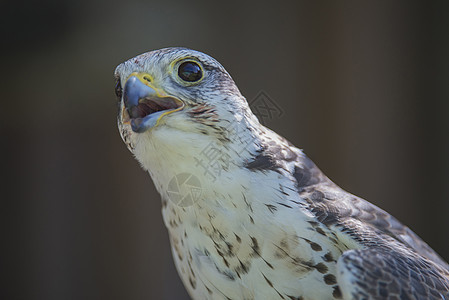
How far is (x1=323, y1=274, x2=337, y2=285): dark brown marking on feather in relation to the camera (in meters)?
1.52

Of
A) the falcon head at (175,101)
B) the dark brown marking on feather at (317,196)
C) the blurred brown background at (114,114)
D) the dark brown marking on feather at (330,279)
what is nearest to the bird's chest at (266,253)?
the dark brown marking on feather at (330,279)

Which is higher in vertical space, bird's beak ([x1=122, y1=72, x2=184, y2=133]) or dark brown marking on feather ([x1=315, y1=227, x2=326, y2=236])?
bird's beak ([x1=122, y1=72, x2=184, y2=133])

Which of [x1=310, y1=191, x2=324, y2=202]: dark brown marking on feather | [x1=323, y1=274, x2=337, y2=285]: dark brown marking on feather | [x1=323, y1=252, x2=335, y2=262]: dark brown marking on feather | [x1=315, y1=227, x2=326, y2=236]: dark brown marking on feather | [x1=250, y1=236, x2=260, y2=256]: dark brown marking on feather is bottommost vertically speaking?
[x1=323, y1=274, x2=337, y2=285]: dark brown marking on feather

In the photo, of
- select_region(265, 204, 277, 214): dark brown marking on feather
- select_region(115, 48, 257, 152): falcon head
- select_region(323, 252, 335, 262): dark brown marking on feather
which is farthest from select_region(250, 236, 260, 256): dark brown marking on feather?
select_region(115, 48, 257, 152): falcon head

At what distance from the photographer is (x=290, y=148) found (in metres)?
1.84

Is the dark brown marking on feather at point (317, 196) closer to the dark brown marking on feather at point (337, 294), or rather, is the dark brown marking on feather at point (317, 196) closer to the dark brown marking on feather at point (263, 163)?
the dark brown marking on feather at point (263, 163)

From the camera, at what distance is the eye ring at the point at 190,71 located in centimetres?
164

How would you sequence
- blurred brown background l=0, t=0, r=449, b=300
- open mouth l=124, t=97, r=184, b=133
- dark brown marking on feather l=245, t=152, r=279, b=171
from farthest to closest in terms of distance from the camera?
blurred brown background l=0, t=0, r=449, b=300
dark brown marking on feather l=245, t=152, r=279, b=171
open mouth l=124, t=97, r=184, b=133

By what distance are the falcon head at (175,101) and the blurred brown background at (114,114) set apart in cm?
229

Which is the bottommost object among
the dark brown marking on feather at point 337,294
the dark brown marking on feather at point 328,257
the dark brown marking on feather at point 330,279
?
the dark brown marking on feather at point 337,294

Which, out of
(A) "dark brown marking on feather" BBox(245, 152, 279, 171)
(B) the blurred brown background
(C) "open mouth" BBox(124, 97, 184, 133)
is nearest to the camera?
(C) "open mouth" BBox(124, 97, 184, 133)

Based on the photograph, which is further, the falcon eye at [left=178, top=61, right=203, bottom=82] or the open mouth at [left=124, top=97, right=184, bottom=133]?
the falcon eye at [left=178, top=61, right=203, bottom=82]

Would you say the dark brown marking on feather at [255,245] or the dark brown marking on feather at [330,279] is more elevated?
the dark brown marking on feather at [255,245]

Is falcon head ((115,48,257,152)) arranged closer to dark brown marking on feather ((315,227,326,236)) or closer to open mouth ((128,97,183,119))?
open mouth ((128,97,183,119))
